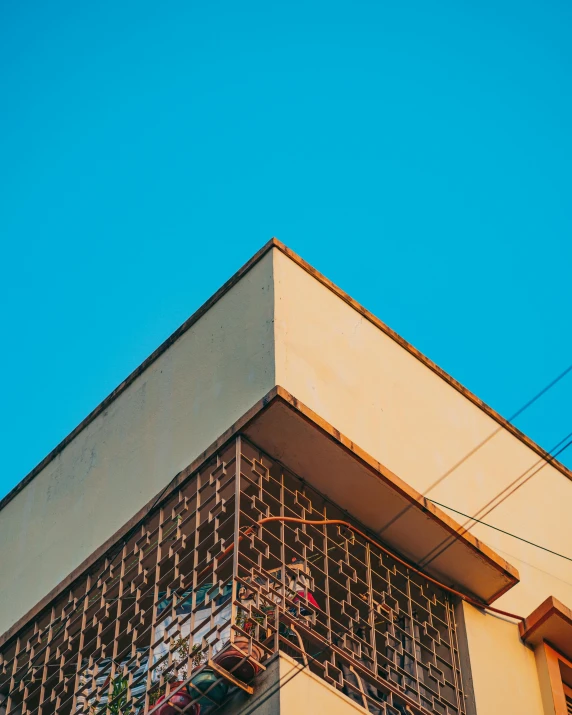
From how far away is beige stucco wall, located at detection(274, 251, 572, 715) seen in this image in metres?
13.4

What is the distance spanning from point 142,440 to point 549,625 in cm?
463

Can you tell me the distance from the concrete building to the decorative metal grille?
3 centimetres

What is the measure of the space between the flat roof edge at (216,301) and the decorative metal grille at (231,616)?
7.29 ft

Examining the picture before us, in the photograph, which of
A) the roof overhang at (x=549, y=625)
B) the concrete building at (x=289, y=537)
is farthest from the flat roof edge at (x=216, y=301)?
the roof overhang at (x=549, y=625)

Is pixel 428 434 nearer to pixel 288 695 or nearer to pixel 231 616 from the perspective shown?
pixel 231 616

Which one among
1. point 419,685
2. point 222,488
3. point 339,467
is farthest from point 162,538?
point 419,685

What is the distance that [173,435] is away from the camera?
45.7ft

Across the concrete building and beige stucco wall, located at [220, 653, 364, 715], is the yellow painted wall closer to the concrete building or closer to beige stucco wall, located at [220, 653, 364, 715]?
the concrete building

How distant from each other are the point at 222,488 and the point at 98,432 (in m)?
2.95

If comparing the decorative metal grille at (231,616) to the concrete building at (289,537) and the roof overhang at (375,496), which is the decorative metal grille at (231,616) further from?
the roof overhang at (375,496)

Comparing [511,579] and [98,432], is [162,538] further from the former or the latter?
[511,579]

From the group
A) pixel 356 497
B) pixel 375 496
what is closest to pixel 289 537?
pixel 356 497

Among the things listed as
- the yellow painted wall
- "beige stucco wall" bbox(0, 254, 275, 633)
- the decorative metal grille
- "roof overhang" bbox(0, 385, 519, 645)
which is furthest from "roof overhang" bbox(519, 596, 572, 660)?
"beige stucco wall" bbox(0, 254, 275, 633)

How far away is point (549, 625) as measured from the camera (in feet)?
45.9
